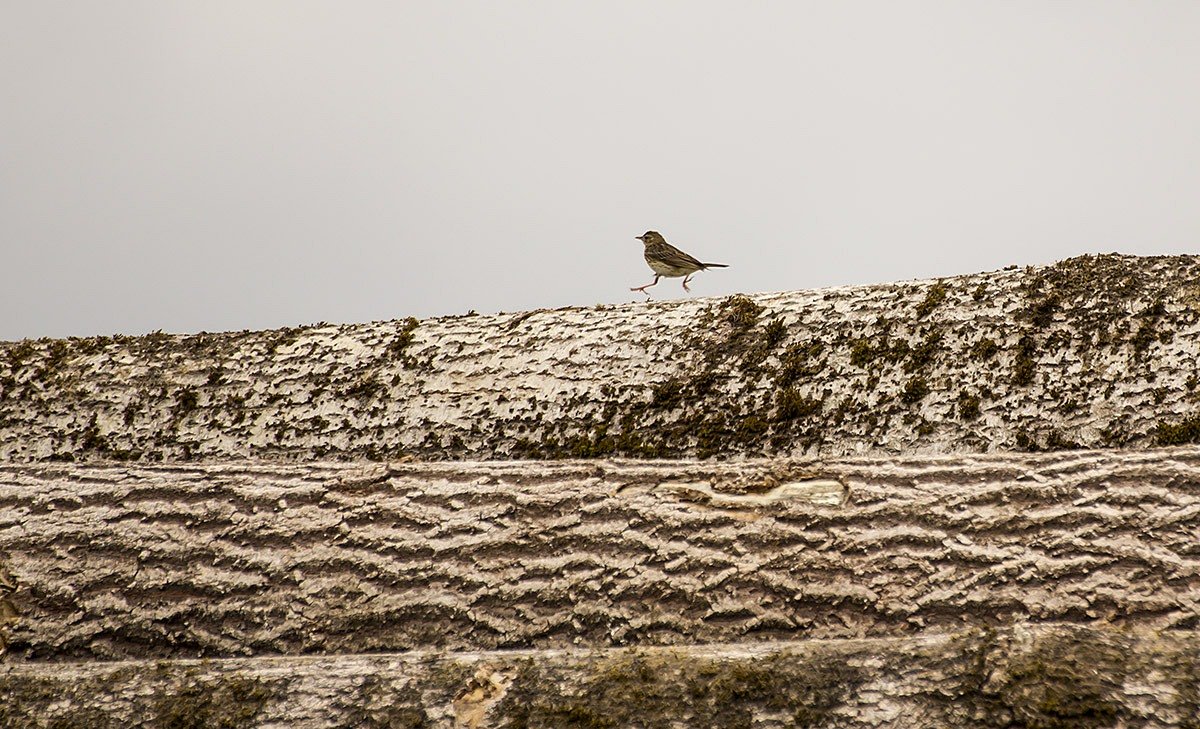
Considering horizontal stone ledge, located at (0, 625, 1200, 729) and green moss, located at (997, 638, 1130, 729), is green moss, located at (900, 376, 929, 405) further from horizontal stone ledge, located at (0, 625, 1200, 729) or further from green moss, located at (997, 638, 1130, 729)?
green moss, located at (997, 638, 1130, 729)

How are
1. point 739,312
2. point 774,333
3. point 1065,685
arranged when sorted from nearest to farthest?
1. point 1065,685
2. point 774,333
3. point 739,312

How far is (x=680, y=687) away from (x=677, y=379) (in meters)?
2.66

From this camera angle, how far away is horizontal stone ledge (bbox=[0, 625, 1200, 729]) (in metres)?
3.49

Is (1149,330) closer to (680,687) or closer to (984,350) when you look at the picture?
(984,350)

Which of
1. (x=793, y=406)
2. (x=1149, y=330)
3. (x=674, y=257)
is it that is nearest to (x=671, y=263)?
(x=674, y=257)

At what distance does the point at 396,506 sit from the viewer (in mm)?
4539

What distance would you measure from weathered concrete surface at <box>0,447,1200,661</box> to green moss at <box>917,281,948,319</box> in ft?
6.05

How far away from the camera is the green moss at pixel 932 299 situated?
6133 mm

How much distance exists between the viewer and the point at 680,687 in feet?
12.3

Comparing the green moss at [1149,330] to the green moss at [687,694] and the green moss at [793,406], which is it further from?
the green moss at [687,694]

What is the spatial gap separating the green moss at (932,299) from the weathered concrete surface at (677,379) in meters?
0.02

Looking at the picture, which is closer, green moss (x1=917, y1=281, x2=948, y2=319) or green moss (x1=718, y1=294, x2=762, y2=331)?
green moss (x1=917, y1=281, x2=948, y2=319)

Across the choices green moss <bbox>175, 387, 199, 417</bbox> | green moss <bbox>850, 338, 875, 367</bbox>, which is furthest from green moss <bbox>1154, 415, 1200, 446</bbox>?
green moss <bbox>175, 387, 199, 417</bbox>

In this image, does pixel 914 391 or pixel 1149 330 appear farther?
pixel 914 391
